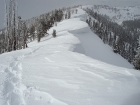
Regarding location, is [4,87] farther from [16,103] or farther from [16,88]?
[16,103]

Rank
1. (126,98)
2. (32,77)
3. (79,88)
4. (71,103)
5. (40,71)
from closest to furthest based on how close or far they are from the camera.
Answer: (71,103) → (126,98) → (79,88) → (32,77) → (40,71)

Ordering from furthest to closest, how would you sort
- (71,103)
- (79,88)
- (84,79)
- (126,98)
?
(84,79), (79,88), (126,98), (71,103)

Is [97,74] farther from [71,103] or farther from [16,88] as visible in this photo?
[16,88]

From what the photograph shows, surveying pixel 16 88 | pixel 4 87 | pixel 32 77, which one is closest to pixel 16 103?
pixel 16 88

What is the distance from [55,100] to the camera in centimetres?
571

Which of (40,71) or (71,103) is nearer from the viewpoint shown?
(71,103)

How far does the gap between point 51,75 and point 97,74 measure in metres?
2.90

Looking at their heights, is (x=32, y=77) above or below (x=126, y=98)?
below

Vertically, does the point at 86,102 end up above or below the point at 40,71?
above

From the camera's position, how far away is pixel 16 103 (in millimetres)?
5551

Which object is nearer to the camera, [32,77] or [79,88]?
[79,88]

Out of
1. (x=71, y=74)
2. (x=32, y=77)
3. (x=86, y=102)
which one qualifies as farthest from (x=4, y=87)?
(x=86, y=102)

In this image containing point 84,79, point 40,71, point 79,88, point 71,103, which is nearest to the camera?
point 71,103

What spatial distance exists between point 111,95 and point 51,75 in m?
4.02
